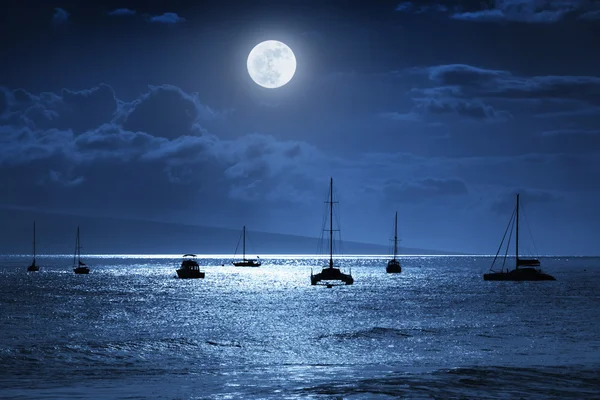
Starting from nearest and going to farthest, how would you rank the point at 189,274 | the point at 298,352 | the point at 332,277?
the point at 298,352 < the point at 332,277 < the point at 189,274

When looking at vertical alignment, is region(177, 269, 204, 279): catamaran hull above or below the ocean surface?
below

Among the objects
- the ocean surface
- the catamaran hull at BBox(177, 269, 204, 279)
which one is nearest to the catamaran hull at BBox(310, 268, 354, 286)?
the catamaran hull at BBox(177, 269, 204, 279)

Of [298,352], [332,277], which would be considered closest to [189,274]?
[332,277]

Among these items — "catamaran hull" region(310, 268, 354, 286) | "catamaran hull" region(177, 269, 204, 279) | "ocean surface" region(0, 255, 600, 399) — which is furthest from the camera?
"catamaran hull" region(177, 269, 204, 279)

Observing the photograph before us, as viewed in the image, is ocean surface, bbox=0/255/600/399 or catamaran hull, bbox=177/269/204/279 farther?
catamaran hull, bbox=177/269/204/279

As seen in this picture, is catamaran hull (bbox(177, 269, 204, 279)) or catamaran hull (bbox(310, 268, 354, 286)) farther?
catamaran hull (bbox(177, 269, 204, 279))

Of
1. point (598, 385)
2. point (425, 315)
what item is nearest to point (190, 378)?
point (598, 385)

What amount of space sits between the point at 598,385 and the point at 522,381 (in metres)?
3.25

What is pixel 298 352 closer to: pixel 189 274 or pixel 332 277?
pixel 332 277

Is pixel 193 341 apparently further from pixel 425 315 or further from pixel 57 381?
pixel 425 315

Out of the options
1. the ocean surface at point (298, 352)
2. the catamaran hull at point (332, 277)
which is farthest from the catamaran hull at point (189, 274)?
the ocean surface at point (298, 352)

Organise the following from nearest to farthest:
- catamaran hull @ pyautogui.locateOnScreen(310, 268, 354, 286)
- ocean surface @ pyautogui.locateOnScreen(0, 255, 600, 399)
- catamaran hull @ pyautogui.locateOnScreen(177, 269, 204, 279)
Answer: ocean surface @ pyautogui.locateOnScreen(0, 255, 600, 399) → catamaran hull @ pyautogui.locateOnScreen(310, 268, 354, 286) → catamaran hull @ pyautogui.locateOnScreen(177, 269, 204, 279)

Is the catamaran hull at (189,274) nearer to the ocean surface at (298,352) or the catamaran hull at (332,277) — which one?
the catamaran hull at (332,277)

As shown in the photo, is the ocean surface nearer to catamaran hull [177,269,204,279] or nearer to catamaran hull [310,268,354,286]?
catamaran hull [310,268,354,286]
